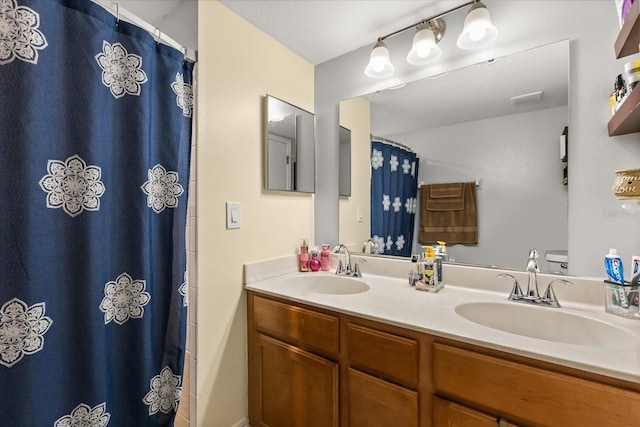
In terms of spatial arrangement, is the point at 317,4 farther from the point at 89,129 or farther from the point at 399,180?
the point at 89,129

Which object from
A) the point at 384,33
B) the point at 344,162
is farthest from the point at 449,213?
the point at 384,33

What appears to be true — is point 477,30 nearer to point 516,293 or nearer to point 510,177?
point 510,177

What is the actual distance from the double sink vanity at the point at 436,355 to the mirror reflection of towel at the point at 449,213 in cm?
20

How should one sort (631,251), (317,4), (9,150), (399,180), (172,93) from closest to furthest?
(9,150) < (631,251) < (172,93) < (317,4) < (399,180)

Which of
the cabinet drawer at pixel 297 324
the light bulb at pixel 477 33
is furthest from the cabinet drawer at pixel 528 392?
the light bulb at pixel 477 33

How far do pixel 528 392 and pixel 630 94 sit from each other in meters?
0.95

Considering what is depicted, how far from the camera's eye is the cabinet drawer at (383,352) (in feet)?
3.20

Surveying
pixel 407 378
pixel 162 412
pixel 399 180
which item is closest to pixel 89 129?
pixel 162 412

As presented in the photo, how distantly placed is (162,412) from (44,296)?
0.66 metres

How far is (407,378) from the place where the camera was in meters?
0.98

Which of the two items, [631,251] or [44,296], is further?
[631,251]

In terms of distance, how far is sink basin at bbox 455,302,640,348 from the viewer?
3.06ft

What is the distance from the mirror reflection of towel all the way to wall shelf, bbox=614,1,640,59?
68cm

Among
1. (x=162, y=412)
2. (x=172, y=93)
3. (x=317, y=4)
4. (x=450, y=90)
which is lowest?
(x=162, y=412)
